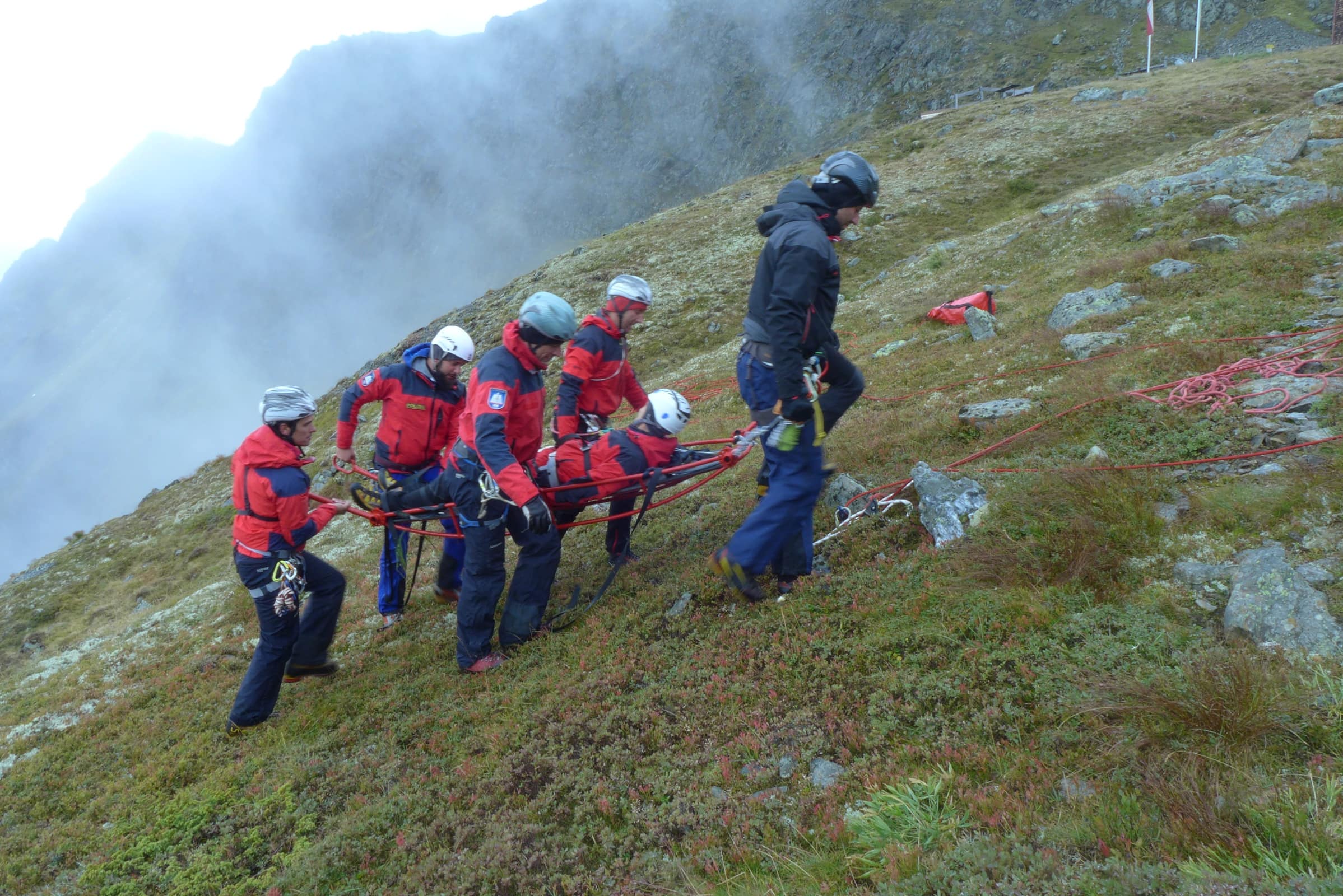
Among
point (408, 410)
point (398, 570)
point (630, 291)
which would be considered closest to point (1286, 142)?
point (630, 291)

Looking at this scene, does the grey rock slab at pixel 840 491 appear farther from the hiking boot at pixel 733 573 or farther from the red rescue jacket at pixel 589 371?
the red rescue jacket at pixel 589 371

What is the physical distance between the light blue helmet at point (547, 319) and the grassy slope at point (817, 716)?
298cm

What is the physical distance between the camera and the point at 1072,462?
6.54 metres

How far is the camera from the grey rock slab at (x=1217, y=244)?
11508mm

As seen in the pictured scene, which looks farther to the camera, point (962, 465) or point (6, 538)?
point (6, 538)

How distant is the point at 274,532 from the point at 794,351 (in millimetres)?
5390

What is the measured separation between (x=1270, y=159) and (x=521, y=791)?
2058 centimetres

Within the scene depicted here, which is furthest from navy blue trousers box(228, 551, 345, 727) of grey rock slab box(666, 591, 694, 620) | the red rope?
the red rope

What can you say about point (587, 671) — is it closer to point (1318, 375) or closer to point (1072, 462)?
point (1072, 462)

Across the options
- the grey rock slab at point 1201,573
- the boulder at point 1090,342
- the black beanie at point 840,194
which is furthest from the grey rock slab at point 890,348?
the grey rock slab at point 1201,573

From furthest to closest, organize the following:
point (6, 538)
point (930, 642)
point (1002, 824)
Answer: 1. point (6, 538)
2. point (930, 642)
3. point (1002, 824)

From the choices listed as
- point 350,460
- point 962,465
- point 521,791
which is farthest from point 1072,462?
point 350,460

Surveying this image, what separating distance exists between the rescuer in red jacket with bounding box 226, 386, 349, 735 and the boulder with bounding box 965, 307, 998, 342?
1117 cm

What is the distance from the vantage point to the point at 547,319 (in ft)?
21.5
